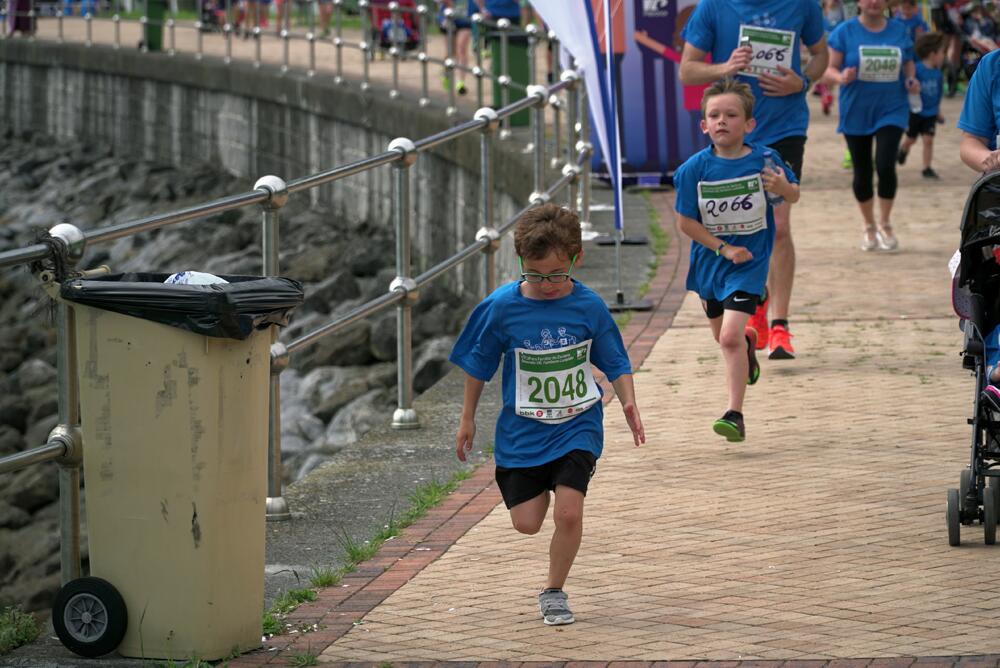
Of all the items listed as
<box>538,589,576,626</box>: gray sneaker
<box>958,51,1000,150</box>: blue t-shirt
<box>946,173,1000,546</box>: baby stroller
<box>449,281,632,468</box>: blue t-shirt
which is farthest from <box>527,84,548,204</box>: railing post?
<box>538,589,576,626</box>: gray sneaker

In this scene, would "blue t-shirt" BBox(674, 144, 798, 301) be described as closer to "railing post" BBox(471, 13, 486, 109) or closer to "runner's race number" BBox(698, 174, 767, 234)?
"runner's race number" BBox(698, 174, 767, 234)

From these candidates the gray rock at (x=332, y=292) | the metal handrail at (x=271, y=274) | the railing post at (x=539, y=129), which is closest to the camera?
the metal handrail at (x=271, y=274)

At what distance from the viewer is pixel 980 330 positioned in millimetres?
6293

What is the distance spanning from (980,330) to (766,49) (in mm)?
3603

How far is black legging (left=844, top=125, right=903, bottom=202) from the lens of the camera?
12.8m

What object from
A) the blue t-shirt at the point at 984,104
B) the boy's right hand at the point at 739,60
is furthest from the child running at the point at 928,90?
the blue t-shirt at the point at 984,104

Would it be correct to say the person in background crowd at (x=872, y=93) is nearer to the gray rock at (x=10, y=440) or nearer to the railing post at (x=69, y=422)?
the gray rock at (x=10, y=440)

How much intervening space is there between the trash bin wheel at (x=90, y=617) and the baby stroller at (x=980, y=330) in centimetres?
263

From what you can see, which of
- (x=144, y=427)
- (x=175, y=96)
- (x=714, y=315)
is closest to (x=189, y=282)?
(x=144, y=427)

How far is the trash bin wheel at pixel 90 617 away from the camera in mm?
5176

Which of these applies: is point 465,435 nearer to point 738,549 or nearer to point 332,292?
point 738,549

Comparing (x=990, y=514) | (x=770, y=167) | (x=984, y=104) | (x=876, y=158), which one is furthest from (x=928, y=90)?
(x=990, y=514)

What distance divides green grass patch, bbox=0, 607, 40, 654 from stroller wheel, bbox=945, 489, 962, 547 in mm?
2806

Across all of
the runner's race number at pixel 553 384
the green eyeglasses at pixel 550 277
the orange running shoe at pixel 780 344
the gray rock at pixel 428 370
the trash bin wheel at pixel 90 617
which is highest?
the green eyeglasses at pixel 550 277
